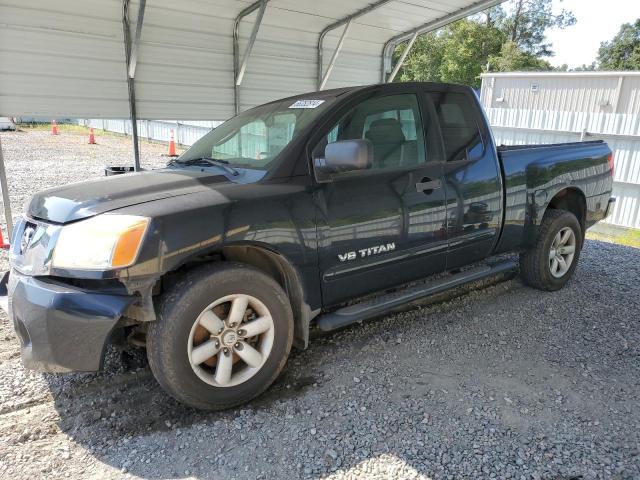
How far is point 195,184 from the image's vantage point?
9.53ft

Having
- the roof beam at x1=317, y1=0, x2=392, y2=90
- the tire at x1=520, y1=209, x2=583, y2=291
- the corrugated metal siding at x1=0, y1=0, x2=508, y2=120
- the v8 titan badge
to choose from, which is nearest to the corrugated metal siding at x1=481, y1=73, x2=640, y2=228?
the corrugated metal siding at x1=0, y1=0, x2=508, y2=120

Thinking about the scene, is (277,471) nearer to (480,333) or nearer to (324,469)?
(324,469)

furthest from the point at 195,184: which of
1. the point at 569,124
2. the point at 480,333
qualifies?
the point at 569,124

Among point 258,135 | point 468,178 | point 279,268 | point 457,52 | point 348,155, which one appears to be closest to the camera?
point 348,155

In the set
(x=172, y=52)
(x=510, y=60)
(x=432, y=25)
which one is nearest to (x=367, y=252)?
(x=172, y=52)

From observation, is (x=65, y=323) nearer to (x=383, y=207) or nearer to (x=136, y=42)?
(x=383, y=207)

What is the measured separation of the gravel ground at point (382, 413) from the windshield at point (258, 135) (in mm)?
1501

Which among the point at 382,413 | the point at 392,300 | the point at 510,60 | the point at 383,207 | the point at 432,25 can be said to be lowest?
the point at 382,413

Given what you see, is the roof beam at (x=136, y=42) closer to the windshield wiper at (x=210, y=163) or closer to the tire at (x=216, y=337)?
the windshield wiper at (x=210, y=163)

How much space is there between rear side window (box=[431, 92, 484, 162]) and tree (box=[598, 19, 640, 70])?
5183cm

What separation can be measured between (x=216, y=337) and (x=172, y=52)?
17.0ft

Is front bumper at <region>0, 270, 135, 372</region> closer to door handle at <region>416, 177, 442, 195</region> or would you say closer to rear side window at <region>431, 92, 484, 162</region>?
door handle at <region>416, 177, 442, 195</region>

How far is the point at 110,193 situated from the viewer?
278cm

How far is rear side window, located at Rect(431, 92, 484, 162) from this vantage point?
148 inches
